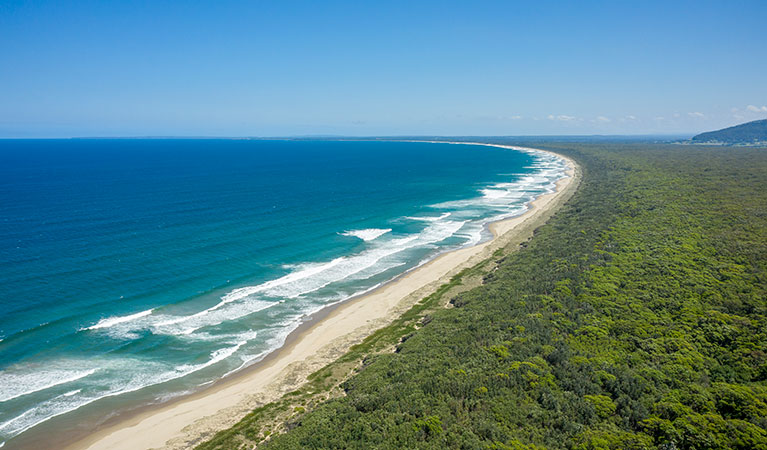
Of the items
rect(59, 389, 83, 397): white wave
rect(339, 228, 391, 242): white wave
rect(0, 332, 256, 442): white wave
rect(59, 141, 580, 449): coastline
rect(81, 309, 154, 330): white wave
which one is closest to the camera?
rect(59, 141, 580, 449): coastline

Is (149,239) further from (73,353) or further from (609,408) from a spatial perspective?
(609,408)

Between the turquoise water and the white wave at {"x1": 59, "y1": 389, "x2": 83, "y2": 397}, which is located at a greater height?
the turquoise water

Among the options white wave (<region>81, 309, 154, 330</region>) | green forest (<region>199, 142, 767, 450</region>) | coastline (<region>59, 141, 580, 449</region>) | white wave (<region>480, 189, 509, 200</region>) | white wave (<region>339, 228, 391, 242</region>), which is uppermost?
white wave (<region>480, 189, 509, 200</region>)

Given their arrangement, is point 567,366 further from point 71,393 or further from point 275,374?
point 71,393

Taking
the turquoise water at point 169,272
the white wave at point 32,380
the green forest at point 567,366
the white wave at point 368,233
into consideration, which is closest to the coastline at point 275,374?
A: the turquoise water at point 169,272

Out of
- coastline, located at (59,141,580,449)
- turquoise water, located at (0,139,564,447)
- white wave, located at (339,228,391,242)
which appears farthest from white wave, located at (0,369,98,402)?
white wave, located at (339,228,391,242)

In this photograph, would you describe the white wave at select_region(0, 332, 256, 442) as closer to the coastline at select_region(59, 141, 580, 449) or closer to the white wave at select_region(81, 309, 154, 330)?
the coastline at select_region(59, 141, 580, 449)

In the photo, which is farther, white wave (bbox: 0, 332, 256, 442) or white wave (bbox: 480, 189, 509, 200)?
white wave (bbox: 480, 189, 509, 200)

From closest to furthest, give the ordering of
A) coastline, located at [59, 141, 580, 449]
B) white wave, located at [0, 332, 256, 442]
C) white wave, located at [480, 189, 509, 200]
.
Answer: coastline, located at [59, 141, 580, 449] < white wave, located at [0, 332, 256, 442] < white wave, located at [480, 189, 509, 200]
